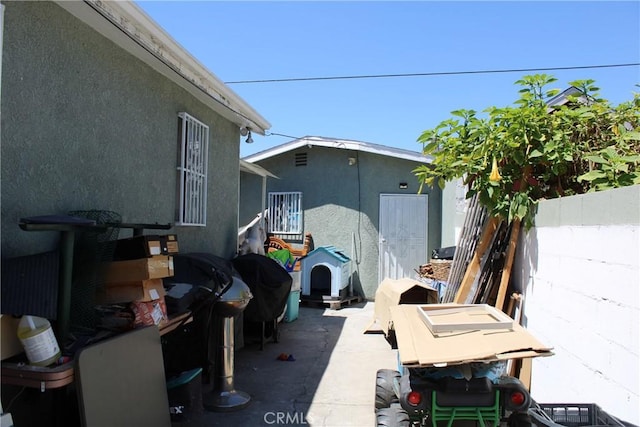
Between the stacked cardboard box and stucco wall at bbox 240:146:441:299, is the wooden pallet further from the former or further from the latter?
the stacked cardboard box

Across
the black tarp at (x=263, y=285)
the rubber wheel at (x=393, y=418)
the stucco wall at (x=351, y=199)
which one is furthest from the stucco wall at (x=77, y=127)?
the stucco wall at (x=351, y=199)

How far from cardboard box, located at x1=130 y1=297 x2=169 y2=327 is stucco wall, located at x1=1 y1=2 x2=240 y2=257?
781 mm

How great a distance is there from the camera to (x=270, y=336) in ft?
23.7

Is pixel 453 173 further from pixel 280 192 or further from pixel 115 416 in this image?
pixel 280 192

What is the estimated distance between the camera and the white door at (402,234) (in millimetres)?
11156

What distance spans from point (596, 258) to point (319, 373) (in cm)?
354

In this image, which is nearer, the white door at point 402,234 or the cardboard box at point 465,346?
the cardboard box at point 465,346

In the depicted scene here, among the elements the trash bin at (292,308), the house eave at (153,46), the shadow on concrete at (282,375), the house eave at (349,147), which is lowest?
the shadow on concrete at (282,375)

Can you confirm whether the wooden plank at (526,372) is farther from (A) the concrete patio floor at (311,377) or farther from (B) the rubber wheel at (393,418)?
(B) the rubber wheel at (393,418)

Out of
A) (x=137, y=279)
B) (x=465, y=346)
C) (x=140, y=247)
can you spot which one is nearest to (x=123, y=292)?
(x=137, y=279)

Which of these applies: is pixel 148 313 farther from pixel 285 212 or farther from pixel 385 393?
pixel 285 212

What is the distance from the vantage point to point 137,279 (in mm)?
3135

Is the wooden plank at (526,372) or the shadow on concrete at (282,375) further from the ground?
the wooden plank at (526,372)

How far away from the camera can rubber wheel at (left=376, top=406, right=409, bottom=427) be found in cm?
334
